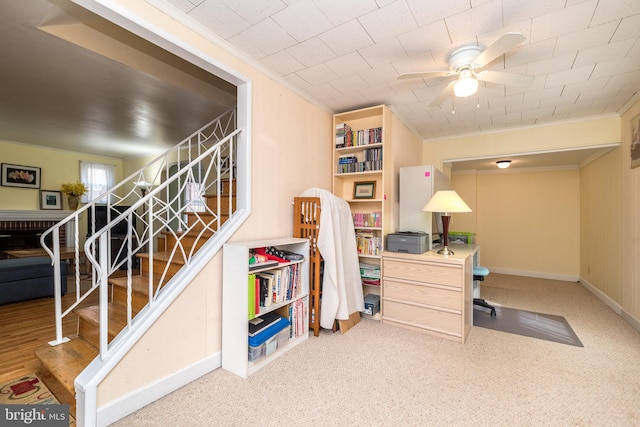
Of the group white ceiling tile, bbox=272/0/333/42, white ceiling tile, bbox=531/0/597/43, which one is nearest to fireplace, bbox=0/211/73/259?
white ceiling tile, bbox=272/0/333/42

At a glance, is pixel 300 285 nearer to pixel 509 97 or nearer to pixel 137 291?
pixel 137 291

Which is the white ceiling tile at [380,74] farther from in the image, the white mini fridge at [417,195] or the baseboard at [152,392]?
the baseboard at [152,392]

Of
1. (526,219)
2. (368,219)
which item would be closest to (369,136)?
(368,219)

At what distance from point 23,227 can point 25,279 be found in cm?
246

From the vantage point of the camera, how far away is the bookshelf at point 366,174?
317 cm

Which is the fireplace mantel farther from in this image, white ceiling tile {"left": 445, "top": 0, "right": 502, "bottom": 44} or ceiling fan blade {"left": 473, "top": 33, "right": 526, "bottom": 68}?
ceiling fan blade {"left": 473, "top": 33, "right": 526, "bottom": 68}

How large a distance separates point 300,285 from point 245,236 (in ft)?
2.25

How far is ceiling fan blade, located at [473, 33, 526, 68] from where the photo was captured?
1569 millimetres

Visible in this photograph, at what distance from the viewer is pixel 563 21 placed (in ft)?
5.91

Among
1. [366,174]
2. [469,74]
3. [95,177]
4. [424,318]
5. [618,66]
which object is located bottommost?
[424,318]

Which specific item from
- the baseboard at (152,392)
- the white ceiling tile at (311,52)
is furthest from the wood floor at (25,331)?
the white ceiling tile at (311,52)

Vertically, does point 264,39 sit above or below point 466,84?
above

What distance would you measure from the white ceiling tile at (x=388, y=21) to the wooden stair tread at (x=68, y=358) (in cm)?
280

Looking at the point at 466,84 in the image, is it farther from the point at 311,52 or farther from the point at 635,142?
the point at 635,142
